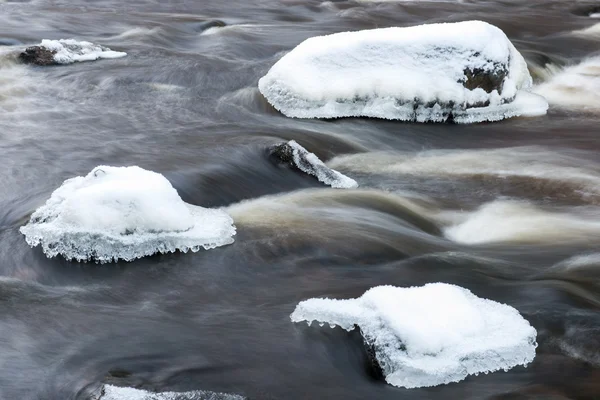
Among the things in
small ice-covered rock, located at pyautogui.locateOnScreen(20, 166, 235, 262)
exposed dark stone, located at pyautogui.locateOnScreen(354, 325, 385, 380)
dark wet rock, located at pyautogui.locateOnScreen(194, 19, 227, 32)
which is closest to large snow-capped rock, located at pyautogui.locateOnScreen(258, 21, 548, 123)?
small ice-covered rock, located at pyautogui.locateOnScreen(20, 166, 235, 262)

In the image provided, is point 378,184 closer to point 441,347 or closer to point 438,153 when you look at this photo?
point 438,153

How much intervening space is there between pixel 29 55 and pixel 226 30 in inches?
96.5

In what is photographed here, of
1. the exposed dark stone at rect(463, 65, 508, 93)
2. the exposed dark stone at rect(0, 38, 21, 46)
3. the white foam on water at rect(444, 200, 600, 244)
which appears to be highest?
the exposed dark stone at rect(463, 65, 508, 93)

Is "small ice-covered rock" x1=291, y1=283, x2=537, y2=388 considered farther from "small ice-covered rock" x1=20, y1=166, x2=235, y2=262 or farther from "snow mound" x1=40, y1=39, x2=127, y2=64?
"snow mound" x1=40, y1=39, x2=127, y2=64

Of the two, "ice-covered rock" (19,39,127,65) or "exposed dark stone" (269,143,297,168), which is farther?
"ice-covered rock" (19,39,127,65)

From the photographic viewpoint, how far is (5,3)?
11023 millimetres

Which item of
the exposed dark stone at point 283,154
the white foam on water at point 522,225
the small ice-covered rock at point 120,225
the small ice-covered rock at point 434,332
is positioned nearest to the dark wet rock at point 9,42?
the exposed dark stone at point 283,154

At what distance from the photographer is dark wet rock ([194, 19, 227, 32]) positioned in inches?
394

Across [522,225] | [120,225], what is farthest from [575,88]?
[120,225]

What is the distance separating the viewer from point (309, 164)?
5.36 meters

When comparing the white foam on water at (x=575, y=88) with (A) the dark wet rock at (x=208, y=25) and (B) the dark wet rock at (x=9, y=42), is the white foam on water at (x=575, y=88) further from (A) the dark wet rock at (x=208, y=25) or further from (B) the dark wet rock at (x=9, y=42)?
(B) the dark wet rock at (x=9, y=42)

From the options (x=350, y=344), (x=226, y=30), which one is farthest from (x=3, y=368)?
(x=226, y=30)

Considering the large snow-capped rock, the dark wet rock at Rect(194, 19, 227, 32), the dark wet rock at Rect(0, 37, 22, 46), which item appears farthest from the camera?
the dark wet rock at Rect(194, 19, 227, 32)

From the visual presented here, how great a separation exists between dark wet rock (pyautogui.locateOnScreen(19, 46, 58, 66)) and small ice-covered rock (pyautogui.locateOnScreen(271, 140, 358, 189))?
3.43 m
